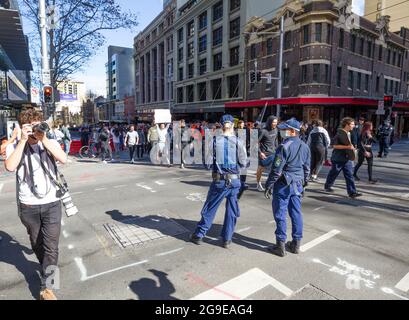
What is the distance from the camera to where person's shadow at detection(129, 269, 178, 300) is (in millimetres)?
3305

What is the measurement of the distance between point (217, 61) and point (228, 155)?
38.9 metres

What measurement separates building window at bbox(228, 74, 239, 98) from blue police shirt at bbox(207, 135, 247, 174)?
106 feet

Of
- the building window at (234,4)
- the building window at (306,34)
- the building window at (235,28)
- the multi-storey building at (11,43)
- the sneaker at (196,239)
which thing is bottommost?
the sneaker at (196,239)

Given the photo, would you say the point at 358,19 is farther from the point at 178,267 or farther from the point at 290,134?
the point at 178,267

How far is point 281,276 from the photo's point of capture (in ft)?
12.2

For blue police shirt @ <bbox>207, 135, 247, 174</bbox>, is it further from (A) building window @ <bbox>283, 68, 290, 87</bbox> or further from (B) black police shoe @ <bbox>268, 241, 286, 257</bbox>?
(A) building window @ <bbox>283, 68, 290, 87</bbox>

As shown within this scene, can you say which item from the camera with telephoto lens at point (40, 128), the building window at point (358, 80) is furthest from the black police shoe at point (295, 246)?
the building window at point (358, 80)

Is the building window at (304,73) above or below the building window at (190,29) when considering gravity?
below

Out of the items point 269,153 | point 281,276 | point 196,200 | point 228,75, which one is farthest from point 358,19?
point 281,276

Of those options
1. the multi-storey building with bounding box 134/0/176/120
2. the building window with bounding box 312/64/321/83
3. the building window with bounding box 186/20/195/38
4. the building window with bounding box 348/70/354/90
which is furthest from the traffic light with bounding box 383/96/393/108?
the multi-storey building with bounding box 134/0/176/120

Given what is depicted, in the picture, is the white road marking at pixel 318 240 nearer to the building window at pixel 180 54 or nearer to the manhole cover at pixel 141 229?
the manhole cover at pixel 141 229

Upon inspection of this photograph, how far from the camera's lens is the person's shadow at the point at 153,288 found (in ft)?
10.8

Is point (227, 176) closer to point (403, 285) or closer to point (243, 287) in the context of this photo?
point (243, 287)
